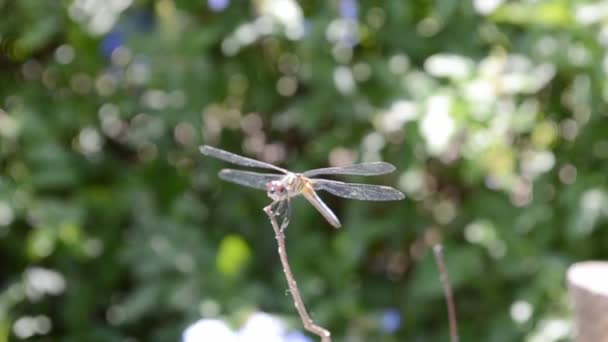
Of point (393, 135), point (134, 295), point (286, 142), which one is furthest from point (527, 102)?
point (134, 295)

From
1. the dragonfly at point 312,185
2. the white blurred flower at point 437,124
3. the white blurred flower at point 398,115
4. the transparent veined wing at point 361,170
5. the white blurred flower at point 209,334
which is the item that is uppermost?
the white blurred flower at point 398,115

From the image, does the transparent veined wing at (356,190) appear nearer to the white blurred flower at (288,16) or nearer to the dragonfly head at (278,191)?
the dragonfly head at (278,191)

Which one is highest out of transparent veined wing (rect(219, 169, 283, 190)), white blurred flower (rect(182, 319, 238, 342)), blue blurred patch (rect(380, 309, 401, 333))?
blue blurred patch (rect(380, 309, 401, 333))

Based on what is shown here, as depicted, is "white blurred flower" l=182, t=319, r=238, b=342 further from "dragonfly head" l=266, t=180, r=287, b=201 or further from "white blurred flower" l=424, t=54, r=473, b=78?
"white blurred flower" l=424, t=54, r=473, b=78

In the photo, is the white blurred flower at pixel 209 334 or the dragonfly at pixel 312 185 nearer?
the dragonfly at pixel 312 185

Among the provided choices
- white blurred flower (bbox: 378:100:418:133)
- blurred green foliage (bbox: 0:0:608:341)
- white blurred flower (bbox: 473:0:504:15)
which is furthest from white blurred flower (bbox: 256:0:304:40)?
white blurred flower (bbox: 473:0:504:15)

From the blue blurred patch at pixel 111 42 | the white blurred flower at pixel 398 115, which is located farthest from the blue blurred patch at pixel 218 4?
the white blurred flower at pixel 398 115

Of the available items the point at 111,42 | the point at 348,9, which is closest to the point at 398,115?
the point at 348,9
